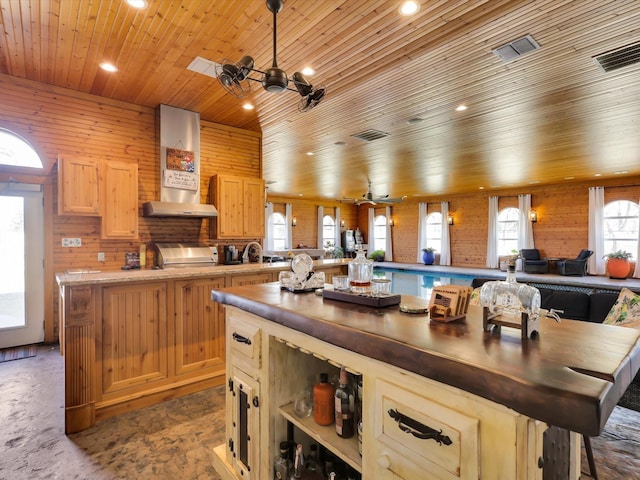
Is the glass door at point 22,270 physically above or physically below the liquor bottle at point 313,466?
above

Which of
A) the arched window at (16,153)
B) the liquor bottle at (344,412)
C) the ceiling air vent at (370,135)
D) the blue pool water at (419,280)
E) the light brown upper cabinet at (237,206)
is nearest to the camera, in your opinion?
the liquor bottle at (344,412)

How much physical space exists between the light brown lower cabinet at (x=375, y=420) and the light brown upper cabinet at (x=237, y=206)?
2918 millimetres

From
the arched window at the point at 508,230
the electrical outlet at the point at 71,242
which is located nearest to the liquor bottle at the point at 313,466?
the electrical outlet at the point at 71,242

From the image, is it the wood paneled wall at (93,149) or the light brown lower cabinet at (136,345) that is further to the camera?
the wood paneled wall at (93,149)

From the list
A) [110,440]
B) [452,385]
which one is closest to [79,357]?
[110,440]

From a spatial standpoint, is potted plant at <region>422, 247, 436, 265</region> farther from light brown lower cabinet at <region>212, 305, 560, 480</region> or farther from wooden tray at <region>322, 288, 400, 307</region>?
wooden tray at <region>322, 288, 400, 307</region>

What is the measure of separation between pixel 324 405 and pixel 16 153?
15.7ft

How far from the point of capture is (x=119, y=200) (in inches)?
151

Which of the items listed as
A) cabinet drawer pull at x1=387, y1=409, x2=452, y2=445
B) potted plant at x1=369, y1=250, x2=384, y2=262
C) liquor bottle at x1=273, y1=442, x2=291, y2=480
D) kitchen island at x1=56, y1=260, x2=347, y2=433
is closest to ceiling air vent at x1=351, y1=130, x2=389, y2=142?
kitchen island at x1=56, y1=260, x2=347, y2=433

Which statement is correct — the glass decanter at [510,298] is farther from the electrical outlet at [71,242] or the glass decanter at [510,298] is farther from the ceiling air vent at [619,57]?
the electrical outlet at [71,242]

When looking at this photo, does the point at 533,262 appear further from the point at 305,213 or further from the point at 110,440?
the point at 110,440

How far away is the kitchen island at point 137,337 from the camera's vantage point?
2.62 metres

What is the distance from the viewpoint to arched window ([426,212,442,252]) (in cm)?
1270

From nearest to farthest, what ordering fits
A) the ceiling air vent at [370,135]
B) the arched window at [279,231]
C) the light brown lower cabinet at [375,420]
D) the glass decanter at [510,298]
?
the light brown lower cabinet at [375,420] < the glass decanter at [510,298] < the ceiling air vent at [370,135] < the arched window at [279,231]
